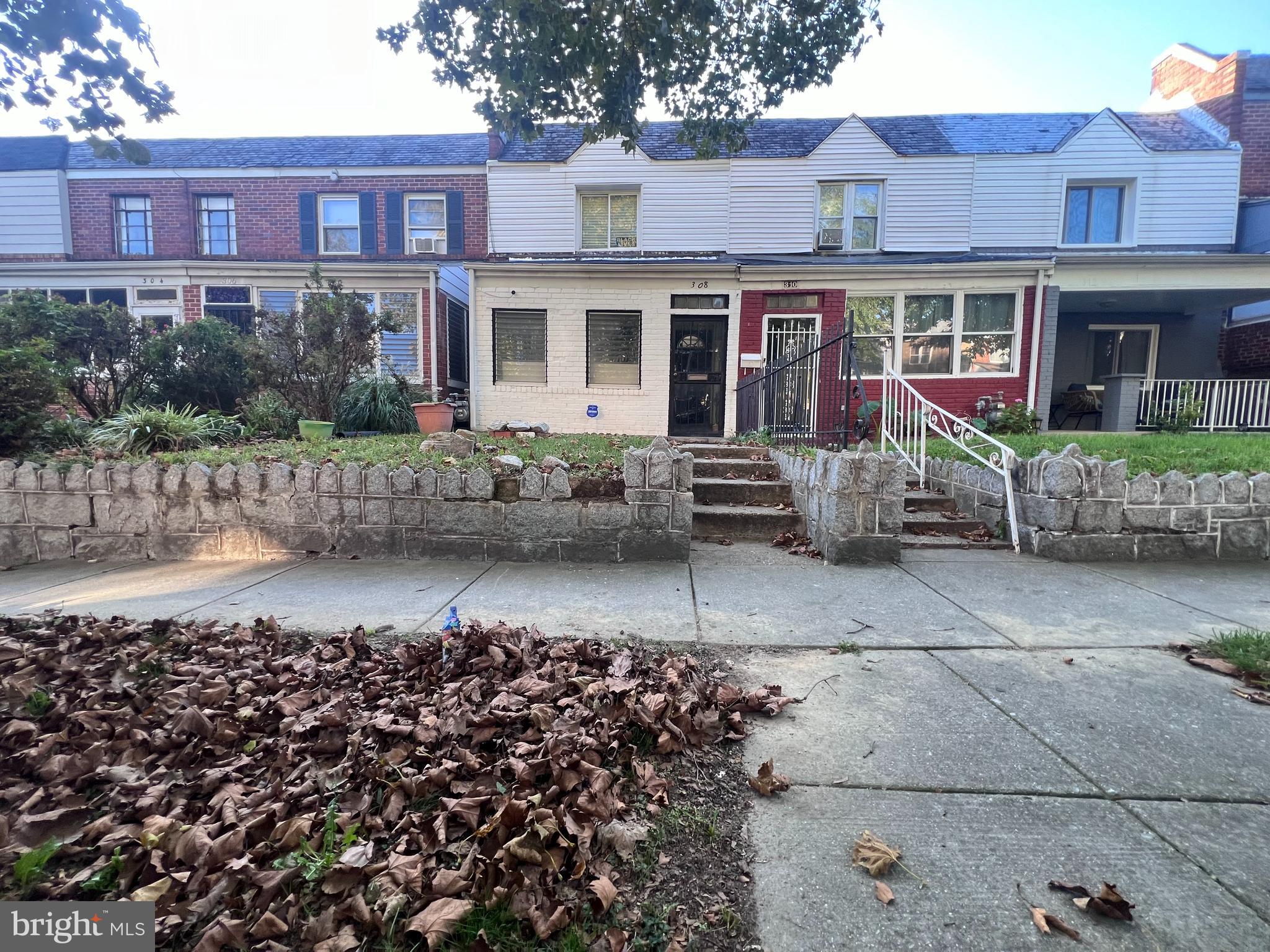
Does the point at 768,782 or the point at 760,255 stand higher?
the point at 760,255

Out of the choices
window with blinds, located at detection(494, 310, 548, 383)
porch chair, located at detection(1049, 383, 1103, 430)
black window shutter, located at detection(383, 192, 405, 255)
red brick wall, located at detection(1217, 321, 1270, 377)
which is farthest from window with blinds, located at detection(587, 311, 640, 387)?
red brick wall, located at detection(1217, 321, 1270, 377)

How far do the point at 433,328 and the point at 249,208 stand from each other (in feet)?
21.9

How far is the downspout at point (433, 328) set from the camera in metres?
13.2

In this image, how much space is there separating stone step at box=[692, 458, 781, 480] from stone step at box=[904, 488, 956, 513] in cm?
143

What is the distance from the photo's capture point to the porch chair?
1276 cm

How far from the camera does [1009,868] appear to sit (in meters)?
1.64

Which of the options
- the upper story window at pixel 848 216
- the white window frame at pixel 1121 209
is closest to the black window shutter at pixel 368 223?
the upper story window at pixel 848 216

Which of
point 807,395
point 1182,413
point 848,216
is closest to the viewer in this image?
point 807,395

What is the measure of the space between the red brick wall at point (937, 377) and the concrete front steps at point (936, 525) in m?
6.13

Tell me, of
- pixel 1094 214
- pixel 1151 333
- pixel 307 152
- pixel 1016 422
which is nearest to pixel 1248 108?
pixel 1094 214

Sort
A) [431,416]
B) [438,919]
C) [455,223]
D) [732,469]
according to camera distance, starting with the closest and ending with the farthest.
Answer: [438,919] → [732,469] → [431,416] → [455,223]

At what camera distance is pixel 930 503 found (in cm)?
621

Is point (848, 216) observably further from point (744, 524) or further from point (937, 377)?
point (744, 524)

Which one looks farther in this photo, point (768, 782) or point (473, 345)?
point (473, 345)
